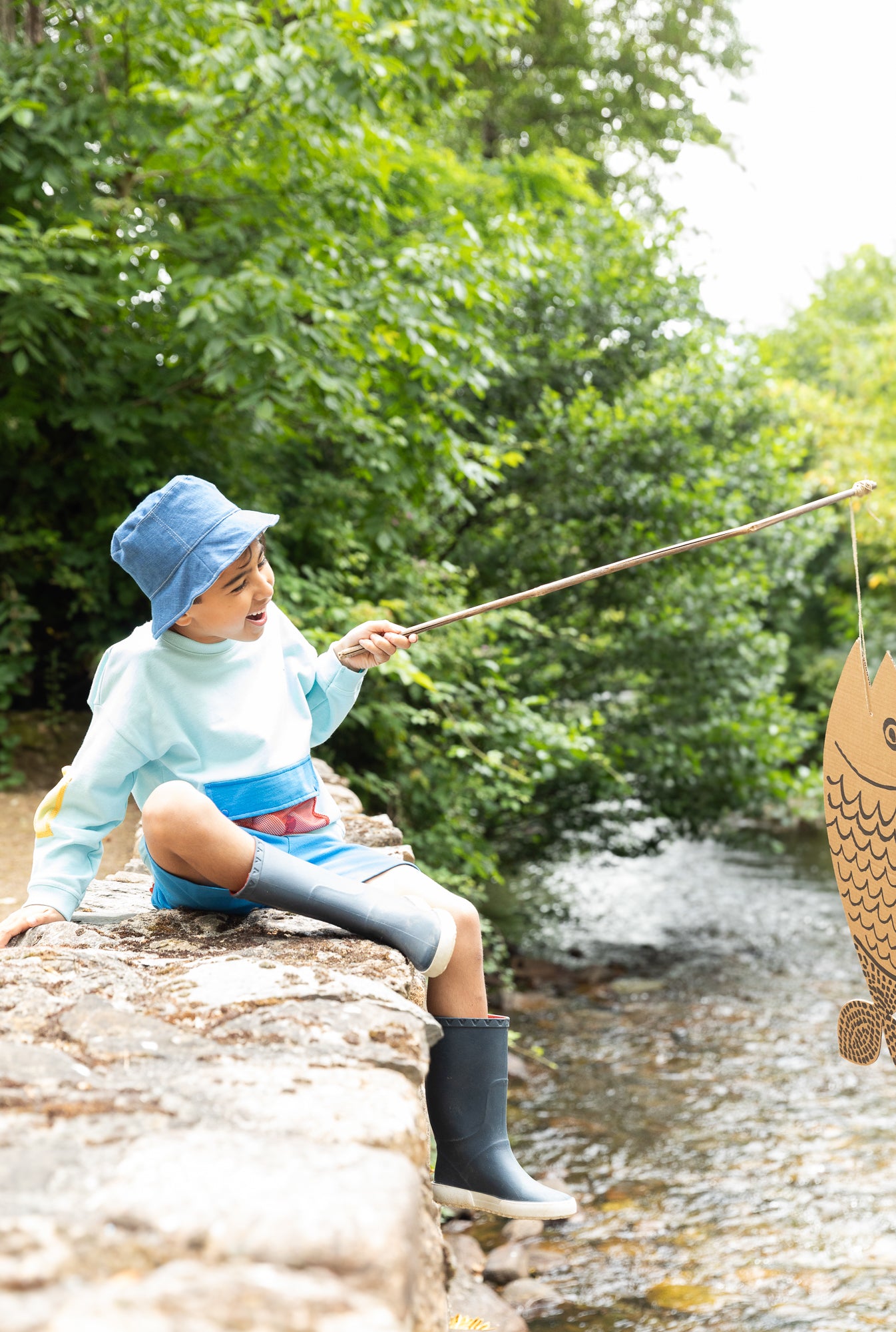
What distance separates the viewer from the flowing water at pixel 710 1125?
3.86m

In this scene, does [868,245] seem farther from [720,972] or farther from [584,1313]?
[584,1313]

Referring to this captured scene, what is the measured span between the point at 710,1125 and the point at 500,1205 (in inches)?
146

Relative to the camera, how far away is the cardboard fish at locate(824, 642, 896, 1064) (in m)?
2.15

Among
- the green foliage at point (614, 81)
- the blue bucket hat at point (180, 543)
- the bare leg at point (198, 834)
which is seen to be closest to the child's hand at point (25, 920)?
the bare leg at point (198, 834)

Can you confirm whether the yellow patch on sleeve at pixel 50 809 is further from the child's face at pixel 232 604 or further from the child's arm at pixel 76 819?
the child's face at pixel 232 604

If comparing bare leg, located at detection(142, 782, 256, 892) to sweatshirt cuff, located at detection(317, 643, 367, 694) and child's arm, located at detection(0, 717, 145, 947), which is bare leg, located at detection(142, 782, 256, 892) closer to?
child's arm, located at detection(0, 717, 145, 947)

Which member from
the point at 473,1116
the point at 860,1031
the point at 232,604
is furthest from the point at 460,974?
the point at 860,1031

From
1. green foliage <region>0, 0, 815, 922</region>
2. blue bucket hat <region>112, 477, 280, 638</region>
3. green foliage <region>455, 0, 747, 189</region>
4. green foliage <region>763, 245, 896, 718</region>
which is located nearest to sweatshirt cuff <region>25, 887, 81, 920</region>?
blue bucket hat <region>112, 477, 280, 638</region>

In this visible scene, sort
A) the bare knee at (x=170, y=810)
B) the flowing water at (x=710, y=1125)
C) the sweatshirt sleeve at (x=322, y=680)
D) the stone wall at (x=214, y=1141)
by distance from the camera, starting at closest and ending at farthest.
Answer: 1. the stone wall at (x=214, y=1141)
2. the bare knee at (x=170, y=810)
3. the sweatshirt sleeve at (x=322, y=680)
4. the flowing water at (x=710, y=1125)

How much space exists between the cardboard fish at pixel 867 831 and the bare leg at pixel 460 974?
0.73 meters

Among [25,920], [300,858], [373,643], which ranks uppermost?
[373,643]

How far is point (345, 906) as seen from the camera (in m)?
1.91

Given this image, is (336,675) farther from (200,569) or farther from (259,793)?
(200,569)

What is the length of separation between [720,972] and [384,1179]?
23.9 ft
